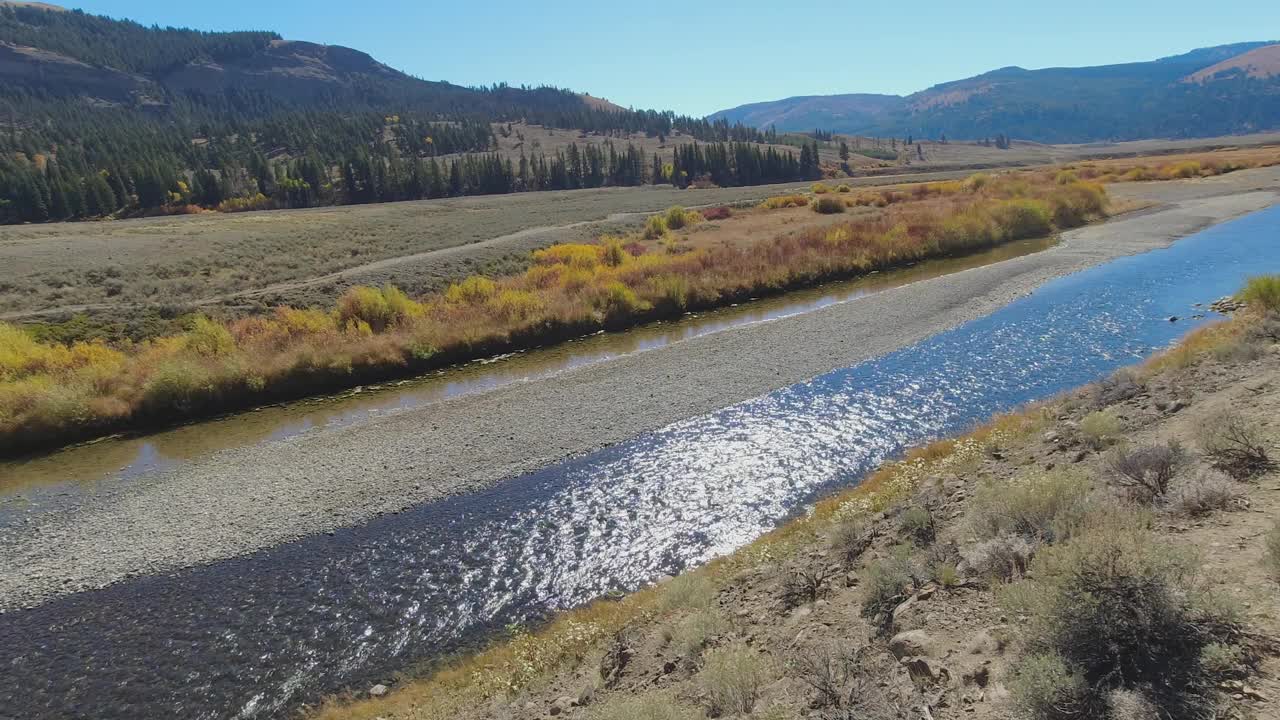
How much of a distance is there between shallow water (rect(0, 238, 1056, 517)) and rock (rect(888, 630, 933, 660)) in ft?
63.5

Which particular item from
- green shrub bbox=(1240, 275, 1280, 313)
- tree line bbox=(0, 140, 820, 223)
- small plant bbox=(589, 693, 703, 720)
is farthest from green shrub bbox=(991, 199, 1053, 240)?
tree line bbox=(0, 140, 820, 223)

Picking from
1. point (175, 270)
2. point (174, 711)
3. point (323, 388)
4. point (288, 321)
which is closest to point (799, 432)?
point (174, 711)

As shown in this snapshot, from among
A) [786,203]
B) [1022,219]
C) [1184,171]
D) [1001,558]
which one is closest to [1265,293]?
[1001,558]

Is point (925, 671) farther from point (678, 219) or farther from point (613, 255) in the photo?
point (678, 219)

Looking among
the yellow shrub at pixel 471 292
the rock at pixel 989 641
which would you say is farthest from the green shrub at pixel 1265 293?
the yellow shrub at pixel 471 292

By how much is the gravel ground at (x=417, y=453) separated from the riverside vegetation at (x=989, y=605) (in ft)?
22.7

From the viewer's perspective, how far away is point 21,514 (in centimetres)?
1622

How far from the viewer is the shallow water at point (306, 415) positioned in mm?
17984

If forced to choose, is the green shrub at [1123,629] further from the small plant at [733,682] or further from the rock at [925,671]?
the small plant at [733,682]

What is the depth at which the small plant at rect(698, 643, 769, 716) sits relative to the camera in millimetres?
6906

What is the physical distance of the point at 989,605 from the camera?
7.18 metres

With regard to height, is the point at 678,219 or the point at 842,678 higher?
the point at 678,219

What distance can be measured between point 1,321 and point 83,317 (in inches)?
128

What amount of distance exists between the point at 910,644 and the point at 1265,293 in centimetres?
2202
